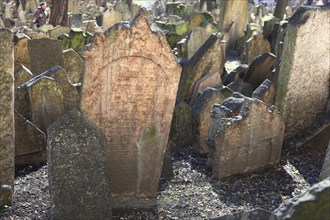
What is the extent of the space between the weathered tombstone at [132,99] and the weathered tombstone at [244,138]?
77 centimetres

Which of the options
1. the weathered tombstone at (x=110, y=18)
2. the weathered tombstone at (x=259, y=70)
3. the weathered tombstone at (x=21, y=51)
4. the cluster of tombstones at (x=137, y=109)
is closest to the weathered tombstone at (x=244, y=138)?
the cluster of tombstones at (x=137, y=109)

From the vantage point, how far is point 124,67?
4.15 m

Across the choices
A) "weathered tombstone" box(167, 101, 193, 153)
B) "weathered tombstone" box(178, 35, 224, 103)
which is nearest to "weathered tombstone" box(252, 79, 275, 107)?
"weathered tombstone" box(167, 101, 193, 153)

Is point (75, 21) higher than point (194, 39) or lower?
lower

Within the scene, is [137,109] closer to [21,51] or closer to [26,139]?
[26,139]

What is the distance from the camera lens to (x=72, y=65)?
7637 mm

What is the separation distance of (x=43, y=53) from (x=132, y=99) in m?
3.10

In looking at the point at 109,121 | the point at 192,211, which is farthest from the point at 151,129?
the point at 192,211

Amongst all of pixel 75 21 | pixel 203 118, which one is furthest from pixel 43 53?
pixel 75 21

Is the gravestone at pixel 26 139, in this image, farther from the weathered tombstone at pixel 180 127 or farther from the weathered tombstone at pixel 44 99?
the weathered tombstone at pixel 180 127

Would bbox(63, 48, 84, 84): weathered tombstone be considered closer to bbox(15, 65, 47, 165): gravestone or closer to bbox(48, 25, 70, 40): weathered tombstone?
bbox(15, 65, 47, 165): gravestone

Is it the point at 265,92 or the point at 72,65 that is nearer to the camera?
the point at 265,92

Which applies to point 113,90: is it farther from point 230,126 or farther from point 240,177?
point 240,177

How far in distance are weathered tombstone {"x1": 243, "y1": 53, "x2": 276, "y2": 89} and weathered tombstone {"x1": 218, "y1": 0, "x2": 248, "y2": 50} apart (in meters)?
5.07
